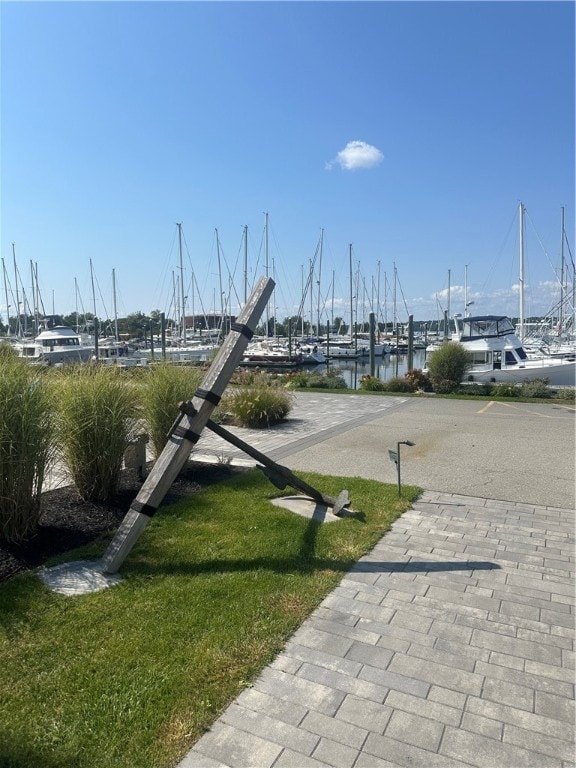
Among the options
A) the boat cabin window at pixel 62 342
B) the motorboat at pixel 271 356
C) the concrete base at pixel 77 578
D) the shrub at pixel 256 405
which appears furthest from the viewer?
the motorboat at pixel 271 356

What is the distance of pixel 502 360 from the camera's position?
24906 mm

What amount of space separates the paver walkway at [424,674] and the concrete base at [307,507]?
32.0 inches

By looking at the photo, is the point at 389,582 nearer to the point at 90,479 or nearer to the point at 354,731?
the point at 354,731

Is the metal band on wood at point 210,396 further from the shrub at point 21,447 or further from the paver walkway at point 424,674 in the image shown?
the paver walkway at point 424,674

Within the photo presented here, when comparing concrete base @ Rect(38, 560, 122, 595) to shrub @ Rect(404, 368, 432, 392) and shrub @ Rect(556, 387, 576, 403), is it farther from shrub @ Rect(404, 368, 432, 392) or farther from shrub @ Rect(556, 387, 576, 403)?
shrub @ Rect(404, 368, 432, 392)

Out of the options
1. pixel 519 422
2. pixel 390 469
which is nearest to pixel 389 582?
pixel 390 469

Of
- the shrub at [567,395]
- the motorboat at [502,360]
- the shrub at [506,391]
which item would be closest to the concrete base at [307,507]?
the shrub at [567,395]

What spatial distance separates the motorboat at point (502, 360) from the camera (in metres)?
24.2

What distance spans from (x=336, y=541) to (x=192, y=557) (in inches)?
49.8

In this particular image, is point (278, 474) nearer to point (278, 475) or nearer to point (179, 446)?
point (278, 475)

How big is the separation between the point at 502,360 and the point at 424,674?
2406 centimetres

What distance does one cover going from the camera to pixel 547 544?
188 inches

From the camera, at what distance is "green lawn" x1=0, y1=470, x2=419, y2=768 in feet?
7.86

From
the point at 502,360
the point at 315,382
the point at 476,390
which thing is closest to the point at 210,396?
the point at 476,390
